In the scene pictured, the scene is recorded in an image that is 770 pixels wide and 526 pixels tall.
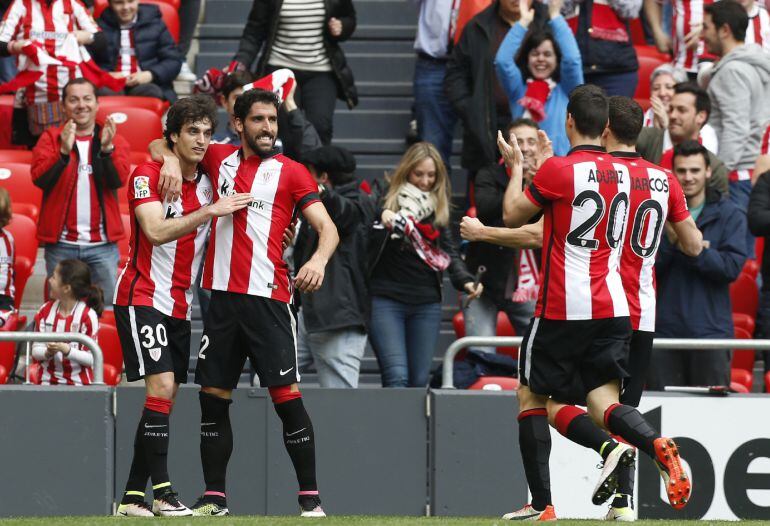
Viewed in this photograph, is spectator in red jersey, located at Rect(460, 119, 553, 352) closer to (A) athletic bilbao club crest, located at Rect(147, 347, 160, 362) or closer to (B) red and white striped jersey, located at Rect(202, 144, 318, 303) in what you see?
(B) red and white striped jersey, located at Rect(202, 144, 318, 303)

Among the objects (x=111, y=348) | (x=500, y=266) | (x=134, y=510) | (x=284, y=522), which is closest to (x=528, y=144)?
(x=500, y=266)

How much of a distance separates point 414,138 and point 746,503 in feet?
15.2

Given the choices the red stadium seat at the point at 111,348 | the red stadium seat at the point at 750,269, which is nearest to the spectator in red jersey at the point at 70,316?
the red stadium seat at the point at 111,348

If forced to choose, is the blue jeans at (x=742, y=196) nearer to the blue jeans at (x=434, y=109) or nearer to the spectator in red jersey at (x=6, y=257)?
the blue jeans at (x=434, y=109)

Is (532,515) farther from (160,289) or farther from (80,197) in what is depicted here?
(80,197)

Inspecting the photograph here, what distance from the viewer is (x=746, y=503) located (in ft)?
27.3

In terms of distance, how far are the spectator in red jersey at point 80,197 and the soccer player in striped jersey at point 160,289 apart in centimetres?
239

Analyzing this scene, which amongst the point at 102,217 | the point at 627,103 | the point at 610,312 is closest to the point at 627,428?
the point at 610,312

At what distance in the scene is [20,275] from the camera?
999 centimetres

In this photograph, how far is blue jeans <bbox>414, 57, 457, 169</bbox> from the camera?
442 inches

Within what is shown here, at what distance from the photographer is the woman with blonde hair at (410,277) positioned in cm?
912

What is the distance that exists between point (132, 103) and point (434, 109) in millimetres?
2483

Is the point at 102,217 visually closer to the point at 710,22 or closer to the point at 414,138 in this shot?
the point at 414,138

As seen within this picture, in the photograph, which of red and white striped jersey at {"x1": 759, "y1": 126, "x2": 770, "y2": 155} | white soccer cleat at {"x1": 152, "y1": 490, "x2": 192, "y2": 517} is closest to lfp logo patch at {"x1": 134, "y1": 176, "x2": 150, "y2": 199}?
white soccer cleat at {"x1": 152, "y1": 490, "x2": 192, "y2": 517}
